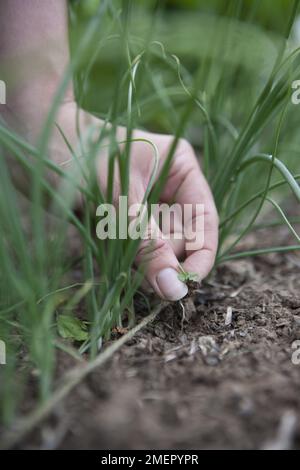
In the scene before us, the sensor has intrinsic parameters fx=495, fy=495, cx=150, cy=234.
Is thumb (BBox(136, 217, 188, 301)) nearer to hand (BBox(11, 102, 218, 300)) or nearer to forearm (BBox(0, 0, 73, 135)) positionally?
hand (BBox(11, 102, 218, 300))

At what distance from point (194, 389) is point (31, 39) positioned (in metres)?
0.66

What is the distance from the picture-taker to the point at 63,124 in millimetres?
917

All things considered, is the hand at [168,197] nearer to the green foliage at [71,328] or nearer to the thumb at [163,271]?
the thumb at [163,271]

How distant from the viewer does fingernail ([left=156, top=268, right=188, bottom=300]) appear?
75cm

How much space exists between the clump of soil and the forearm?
1.50 feet

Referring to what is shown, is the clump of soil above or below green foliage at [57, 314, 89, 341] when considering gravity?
below

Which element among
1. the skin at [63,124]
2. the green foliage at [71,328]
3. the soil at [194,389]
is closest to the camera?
the soil at [194,389]

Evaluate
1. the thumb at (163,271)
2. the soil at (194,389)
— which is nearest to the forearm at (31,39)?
the thumb at (163,271)

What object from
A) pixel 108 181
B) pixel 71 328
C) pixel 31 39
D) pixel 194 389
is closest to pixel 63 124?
pixel 31 39

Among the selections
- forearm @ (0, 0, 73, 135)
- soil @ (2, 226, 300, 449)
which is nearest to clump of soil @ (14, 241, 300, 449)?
soil @ (2, 226, 300, 449)

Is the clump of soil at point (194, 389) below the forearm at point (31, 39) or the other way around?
below

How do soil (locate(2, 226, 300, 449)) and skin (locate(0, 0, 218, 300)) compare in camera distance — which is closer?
soil (locate(2, 226, 300, 449))

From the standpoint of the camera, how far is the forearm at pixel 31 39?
0.87 meters
